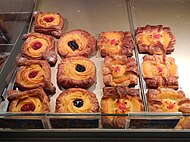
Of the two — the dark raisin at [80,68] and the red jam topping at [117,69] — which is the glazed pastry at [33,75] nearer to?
the dark raisin at [80,68]

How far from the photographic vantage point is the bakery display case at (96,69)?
136cm

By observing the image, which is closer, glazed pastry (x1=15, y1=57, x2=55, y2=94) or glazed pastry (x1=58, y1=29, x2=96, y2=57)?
glazed pastry (x1=15, y1=57, x2=55, y2=94)

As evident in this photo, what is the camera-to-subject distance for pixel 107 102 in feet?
5.36

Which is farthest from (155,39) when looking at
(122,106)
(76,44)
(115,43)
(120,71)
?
(122,106)

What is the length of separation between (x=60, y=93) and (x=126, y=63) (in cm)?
47

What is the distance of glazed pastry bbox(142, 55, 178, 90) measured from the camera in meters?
1.76

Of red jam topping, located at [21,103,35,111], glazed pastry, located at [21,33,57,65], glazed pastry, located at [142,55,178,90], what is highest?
glazed pastry, located at [21,33,57,65]

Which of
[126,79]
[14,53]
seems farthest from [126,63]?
[14,53]

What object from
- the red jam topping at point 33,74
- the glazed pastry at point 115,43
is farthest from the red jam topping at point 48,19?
the red jam topping at point 33,74

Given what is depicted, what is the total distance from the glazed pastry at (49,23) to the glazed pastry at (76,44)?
0.07 meters

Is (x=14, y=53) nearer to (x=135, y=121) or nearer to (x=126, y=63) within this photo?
(x=126, y=63)

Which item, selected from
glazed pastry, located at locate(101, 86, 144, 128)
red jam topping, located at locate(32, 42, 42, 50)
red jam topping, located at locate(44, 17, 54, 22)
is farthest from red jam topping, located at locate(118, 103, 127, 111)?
red jam topping, located at locate(44, 17, 54, 22)

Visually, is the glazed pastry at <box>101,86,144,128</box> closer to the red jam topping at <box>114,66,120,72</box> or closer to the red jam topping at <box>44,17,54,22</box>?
the red jam topping at <box>114,66,120,72</box>
